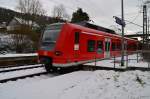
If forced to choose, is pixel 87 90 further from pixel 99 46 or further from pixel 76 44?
pixel 99 46

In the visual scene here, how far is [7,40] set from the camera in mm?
40781

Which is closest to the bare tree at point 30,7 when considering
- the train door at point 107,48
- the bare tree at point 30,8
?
the bare tree at point 30,8

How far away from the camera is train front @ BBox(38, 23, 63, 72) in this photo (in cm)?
1233

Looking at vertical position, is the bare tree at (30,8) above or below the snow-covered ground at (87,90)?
above

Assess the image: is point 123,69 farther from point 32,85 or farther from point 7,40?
point 7,40

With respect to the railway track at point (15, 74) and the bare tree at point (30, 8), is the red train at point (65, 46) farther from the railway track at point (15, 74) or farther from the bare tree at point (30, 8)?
the bare tree at point (30, 8)

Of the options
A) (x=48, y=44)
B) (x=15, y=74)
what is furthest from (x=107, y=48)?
(x=15, y=74)

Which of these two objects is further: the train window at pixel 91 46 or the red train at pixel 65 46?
the train window at pixel 91 46

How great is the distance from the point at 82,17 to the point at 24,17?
13912 mm

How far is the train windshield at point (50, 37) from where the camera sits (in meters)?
12.4

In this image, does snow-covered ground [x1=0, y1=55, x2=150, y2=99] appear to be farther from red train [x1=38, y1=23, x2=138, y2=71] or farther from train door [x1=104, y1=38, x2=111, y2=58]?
train door [x1=104, y1=38, x2=111, y2=58]

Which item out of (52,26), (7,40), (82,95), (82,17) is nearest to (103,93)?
(82,95)

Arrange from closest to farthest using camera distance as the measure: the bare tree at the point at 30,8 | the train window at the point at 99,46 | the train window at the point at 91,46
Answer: the train window at the point at 91,46 → the train window at the point at 99,46 → the bare tree at the point at 30,8

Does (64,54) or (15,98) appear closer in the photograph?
(15,98)
